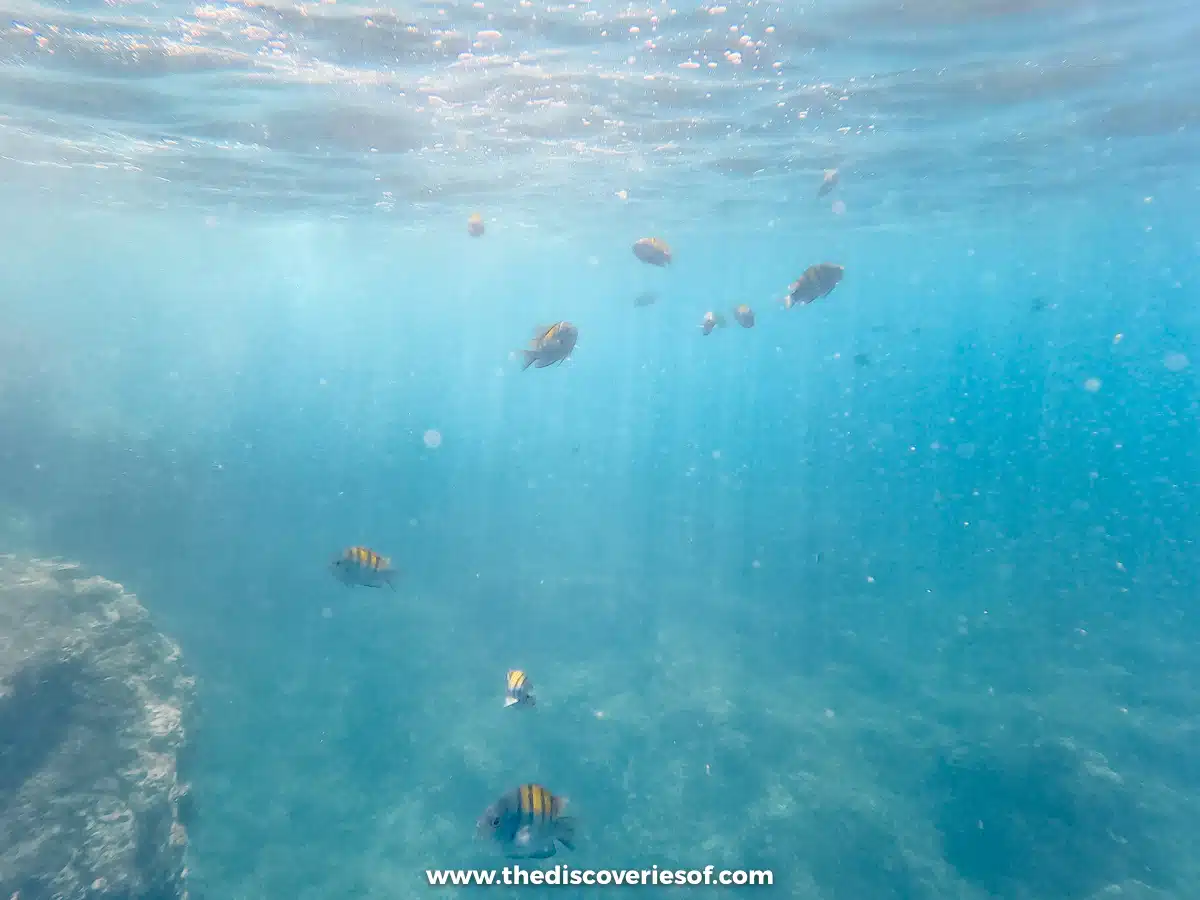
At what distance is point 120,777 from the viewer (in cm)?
930

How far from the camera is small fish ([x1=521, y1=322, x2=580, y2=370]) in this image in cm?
622

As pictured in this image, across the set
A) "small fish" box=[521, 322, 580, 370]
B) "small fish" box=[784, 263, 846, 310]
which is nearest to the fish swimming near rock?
"small fish" box=[784, 263, 846, 310]

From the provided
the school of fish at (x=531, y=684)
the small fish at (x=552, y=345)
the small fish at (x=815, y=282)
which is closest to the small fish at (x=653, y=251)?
the school of fish at (x=531, y=684)

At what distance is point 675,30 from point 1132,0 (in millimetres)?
8257

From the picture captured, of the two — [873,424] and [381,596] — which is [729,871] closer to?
[381,596]

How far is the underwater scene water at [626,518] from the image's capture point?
36.6ft

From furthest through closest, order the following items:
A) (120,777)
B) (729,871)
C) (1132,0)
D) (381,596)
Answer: (381,596), (1132,0), (729,871), (120,777)

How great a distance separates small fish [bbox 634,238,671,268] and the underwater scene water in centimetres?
360

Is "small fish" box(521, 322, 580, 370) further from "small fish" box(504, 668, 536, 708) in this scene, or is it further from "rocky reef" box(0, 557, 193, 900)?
"rocky reef" box(0, 557, 193, 900)

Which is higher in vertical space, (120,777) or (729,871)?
(120,777)

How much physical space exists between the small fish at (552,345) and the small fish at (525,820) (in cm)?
363

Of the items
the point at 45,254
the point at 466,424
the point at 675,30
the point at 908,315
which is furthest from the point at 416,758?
the point at 908,315

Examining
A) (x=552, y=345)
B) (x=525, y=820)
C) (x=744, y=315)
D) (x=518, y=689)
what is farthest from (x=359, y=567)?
(x=744, y=315)

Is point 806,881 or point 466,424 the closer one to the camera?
point 806,881
